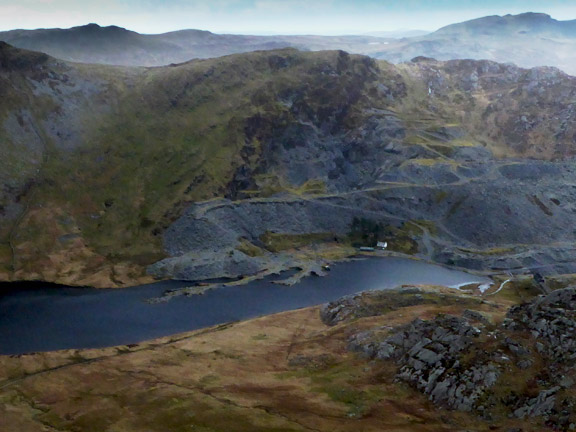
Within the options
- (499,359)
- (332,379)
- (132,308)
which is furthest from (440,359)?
(132,308)

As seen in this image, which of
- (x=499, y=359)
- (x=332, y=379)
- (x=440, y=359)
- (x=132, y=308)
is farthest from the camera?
(x=132, y=308)

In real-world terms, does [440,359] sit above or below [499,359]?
below

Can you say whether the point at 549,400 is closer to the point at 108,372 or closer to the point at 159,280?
the point at 108,372

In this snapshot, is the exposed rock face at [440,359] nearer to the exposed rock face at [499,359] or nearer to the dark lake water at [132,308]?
the exposed rock face at [499,359]

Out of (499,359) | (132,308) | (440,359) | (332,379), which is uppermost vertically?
(499,359)

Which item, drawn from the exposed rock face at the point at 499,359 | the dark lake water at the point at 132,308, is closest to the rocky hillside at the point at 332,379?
the exposed rock face at the point at 499,359

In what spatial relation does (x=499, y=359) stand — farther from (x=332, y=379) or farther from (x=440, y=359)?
(x=332, y=379)
